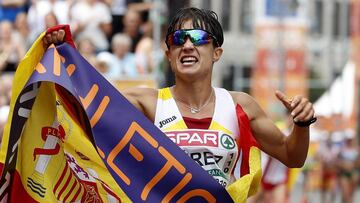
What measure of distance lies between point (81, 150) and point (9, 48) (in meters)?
8.29

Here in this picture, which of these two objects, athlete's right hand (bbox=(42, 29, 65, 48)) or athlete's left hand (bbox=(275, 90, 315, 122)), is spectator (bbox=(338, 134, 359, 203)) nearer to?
athlete's left hand (bbox=(275, 90, 315, 122))

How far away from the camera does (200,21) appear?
21.2ft

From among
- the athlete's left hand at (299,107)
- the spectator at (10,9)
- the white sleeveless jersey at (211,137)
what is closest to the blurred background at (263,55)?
the spectator at (10,9)

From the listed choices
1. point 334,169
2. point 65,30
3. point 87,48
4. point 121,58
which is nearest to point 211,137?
point 65,30

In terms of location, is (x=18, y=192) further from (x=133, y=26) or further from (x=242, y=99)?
(x=133, y=26)

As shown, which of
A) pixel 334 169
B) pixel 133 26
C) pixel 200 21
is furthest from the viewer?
pixel 334 169

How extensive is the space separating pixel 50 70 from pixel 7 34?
8173 mm

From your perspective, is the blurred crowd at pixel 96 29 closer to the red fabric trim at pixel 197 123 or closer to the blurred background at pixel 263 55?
the blurred background at pixel 263 55

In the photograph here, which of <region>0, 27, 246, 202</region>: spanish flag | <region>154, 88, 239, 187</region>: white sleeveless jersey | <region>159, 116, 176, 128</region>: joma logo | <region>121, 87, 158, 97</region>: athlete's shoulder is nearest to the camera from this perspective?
<region>0, 27, 246, 202</region>: spanish flag

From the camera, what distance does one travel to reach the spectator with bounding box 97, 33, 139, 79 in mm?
14492

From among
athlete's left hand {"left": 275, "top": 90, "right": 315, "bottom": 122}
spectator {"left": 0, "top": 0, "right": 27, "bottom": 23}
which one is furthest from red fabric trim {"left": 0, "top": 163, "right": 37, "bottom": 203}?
spectator {"left": 0, "top": 0, "right": 27, "bottom": 23}

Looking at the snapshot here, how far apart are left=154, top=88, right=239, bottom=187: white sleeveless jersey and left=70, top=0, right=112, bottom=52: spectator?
26.9 feet

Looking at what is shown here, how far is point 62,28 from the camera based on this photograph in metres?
6.27

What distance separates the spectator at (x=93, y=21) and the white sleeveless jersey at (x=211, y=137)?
820 cm
